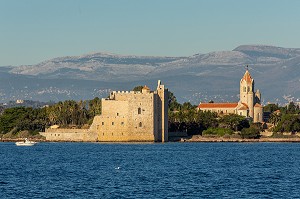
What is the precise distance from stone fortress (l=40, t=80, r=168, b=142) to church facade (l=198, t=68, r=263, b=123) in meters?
38.3

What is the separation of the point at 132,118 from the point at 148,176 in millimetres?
50173

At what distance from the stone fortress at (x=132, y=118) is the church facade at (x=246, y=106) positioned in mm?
38280

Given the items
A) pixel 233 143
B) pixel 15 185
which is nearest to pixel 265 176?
pixel 15 185

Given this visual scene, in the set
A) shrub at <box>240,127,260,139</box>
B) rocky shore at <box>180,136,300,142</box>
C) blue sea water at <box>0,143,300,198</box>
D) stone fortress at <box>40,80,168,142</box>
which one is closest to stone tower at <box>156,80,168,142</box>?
stone fortress at <box>40,80,168,142</box>

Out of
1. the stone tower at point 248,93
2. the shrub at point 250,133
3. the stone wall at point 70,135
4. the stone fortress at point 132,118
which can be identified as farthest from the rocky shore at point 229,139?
the stone tower at point 248,93

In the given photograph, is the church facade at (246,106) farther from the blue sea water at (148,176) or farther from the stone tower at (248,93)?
the blue sea water at (148,176)

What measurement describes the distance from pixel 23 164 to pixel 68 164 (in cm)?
363

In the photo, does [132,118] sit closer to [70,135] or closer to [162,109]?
[162,109]

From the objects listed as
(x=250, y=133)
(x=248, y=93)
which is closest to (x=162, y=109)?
(x=250, y=133)

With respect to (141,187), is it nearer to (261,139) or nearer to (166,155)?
(166,155)

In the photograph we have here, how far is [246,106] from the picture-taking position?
14962 centimetres

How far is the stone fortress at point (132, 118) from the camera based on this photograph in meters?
107

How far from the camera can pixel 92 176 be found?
56875mm

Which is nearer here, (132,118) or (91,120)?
(132,118)
